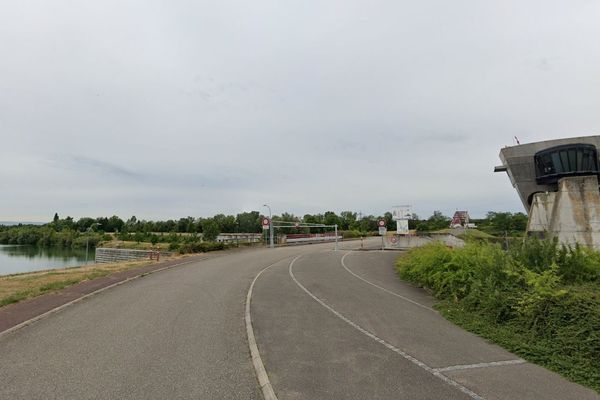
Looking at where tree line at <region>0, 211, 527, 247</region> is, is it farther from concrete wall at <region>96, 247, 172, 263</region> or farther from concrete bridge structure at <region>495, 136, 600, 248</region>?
concrete bridge structure at <region>495, 136, 600, 248</region>

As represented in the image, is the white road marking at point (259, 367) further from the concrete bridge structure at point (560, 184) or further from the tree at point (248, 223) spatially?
the tree at point (248, 223)

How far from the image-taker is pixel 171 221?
108625mm

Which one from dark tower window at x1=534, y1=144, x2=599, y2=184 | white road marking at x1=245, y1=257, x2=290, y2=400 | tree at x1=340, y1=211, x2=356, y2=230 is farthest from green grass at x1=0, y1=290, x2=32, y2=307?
tree at x1=340, y1=211, x2=356, y2=230

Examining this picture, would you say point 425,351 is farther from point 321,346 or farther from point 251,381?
point 251,381

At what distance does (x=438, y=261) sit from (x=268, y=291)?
656cm

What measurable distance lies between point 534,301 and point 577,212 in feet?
87.4

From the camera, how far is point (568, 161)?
135 ft

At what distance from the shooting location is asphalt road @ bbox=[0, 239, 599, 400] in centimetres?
458

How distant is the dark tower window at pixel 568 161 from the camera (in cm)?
4053

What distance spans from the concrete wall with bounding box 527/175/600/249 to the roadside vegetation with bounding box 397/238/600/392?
20.8 metres

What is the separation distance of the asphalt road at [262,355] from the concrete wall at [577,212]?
Answer: 986 inches

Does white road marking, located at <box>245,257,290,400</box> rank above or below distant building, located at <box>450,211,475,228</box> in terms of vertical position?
below

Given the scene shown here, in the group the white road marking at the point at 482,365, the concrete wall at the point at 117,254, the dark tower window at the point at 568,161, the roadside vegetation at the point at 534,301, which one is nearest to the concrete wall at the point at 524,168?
the dark tower window at the point at 568,161

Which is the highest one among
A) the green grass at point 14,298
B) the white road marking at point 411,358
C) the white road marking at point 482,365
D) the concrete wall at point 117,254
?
the green grass at point 14,298
